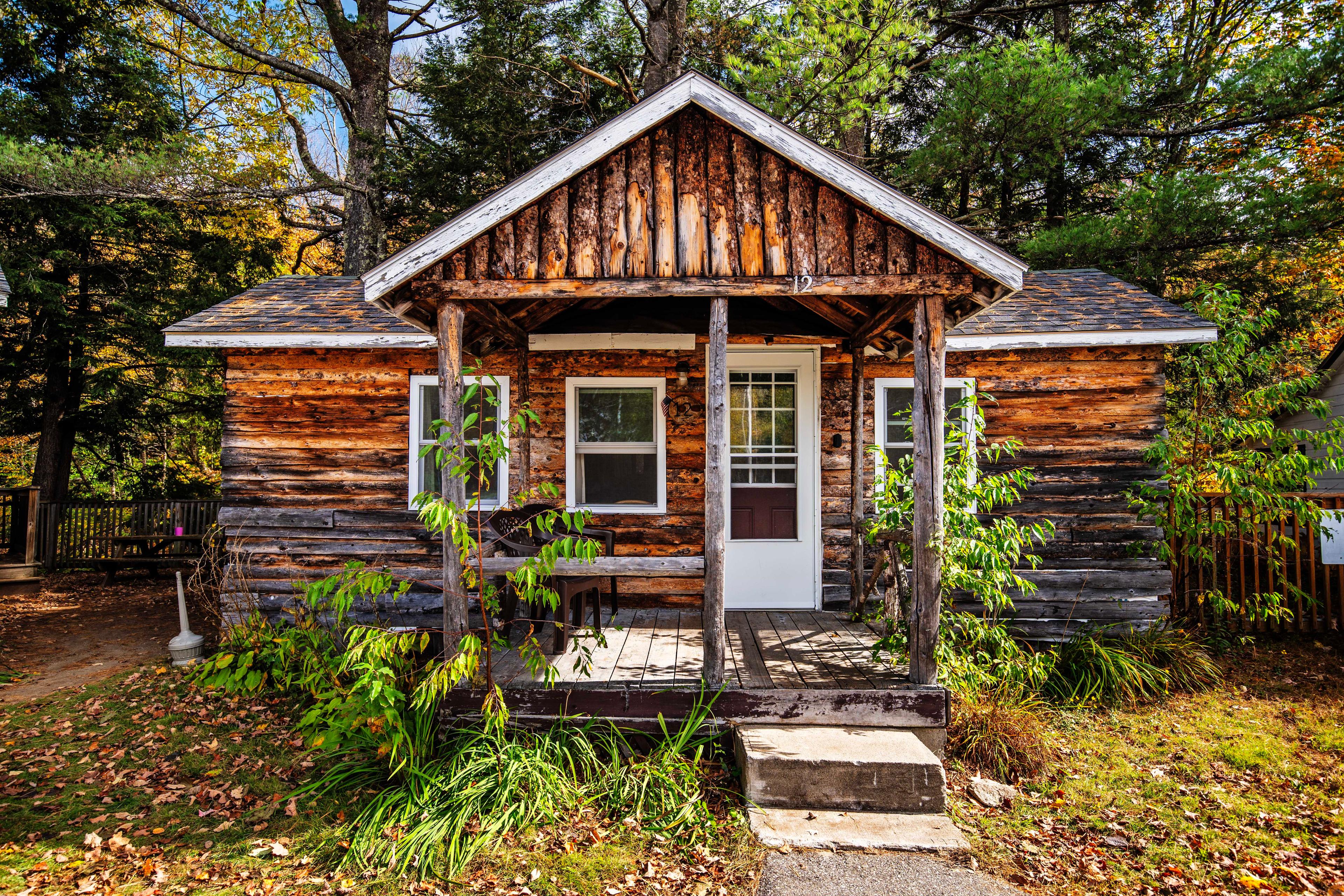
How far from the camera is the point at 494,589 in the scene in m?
4.48

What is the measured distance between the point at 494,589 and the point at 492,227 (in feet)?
7.78

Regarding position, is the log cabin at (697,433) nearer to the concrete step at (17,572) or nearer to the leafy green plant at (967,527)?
the leafy green plant at (967,527)

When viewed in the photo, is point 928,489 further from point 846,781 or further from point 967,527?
point 846,781

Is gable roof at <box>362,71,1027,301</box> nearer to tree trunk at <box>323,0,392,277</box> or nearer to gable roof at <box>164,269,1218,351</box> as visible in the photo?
gable roof at <box>164,269,1218,351</box>

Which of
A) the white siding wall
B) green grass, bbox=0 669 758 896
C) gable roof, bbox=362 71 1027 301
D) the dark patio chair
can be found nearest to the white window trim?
the dark patio chair

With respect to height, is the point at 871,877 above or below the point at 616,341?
below

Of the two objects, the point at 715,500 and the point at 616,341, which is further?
the point at 616,341

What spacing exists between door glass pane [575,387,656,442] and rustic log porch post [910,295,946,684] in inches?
131

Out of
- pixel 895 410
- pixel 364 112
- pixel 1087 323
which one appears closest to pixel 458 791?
pixel 895 410

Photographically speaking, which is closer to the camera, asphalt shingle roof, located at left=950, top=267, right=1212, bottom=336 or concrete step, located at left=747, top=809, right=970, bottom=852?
concrete step, located at left=747, top=809, right=970, bottom=852

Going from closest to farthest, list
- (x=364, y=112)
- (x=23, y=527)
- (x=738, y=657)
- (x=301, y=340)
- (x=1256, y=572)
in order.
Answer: (x=738, y=657), (x=301, y=340), (x=1256, y=572), (x=23, y=527), (x=364, y=112)

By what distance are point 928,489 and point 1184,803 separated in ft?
8.43

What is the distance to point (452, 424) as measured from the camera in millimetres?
4492

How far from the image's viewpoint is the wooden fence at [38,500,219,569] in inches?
478
